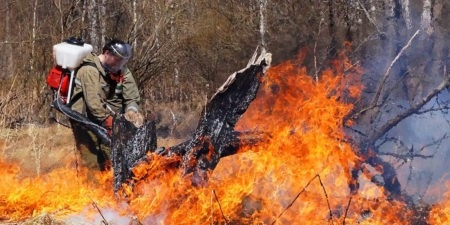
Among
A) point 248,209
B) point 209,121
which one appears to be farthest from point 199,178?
point 248,209

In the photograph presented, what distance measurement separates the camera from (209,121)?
475 cm

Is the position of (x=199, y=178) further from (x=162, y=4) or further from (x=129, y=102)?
(x=162, y=4)

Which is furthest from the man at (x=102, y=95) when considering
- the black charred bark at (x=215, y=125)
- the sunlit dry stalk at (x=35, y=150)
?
the sunlit dry stalk at (x=35, y=150)

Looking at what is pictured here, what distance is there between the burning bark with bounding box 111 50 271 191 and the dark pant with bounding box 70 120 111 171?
1.89 ft

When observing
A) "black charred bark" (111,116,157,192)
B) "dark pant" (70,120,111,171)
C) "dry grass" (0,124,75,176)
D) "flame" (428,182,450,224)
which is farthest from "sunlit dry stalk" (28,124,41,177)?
"flame" (428,182,450,224)

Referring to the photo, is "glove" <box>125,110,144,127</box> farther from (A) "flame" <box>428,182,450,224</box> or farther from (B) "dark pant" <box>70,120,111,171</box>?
(A) "flame" <box>428,182,450,224</box>

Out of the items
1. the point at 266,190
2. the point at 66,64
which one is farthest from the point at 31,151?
the point at 266,190

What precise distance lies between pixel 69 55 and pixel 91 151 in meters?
0.97

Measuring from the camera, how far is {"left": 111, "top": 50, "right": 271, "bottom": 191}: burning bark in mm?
4629

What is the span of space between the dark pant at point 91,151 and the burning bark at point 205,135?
58 cm

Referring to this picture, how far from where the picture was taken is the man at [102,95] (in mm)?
4996

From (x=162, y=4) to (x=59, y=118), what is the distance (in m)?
3.35

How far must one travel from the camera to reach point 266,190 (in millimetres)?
5266

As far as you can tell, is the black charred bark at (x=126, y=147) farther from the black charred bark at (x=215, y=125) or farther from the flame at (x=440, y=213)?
the flame at (x=440, y=213)
